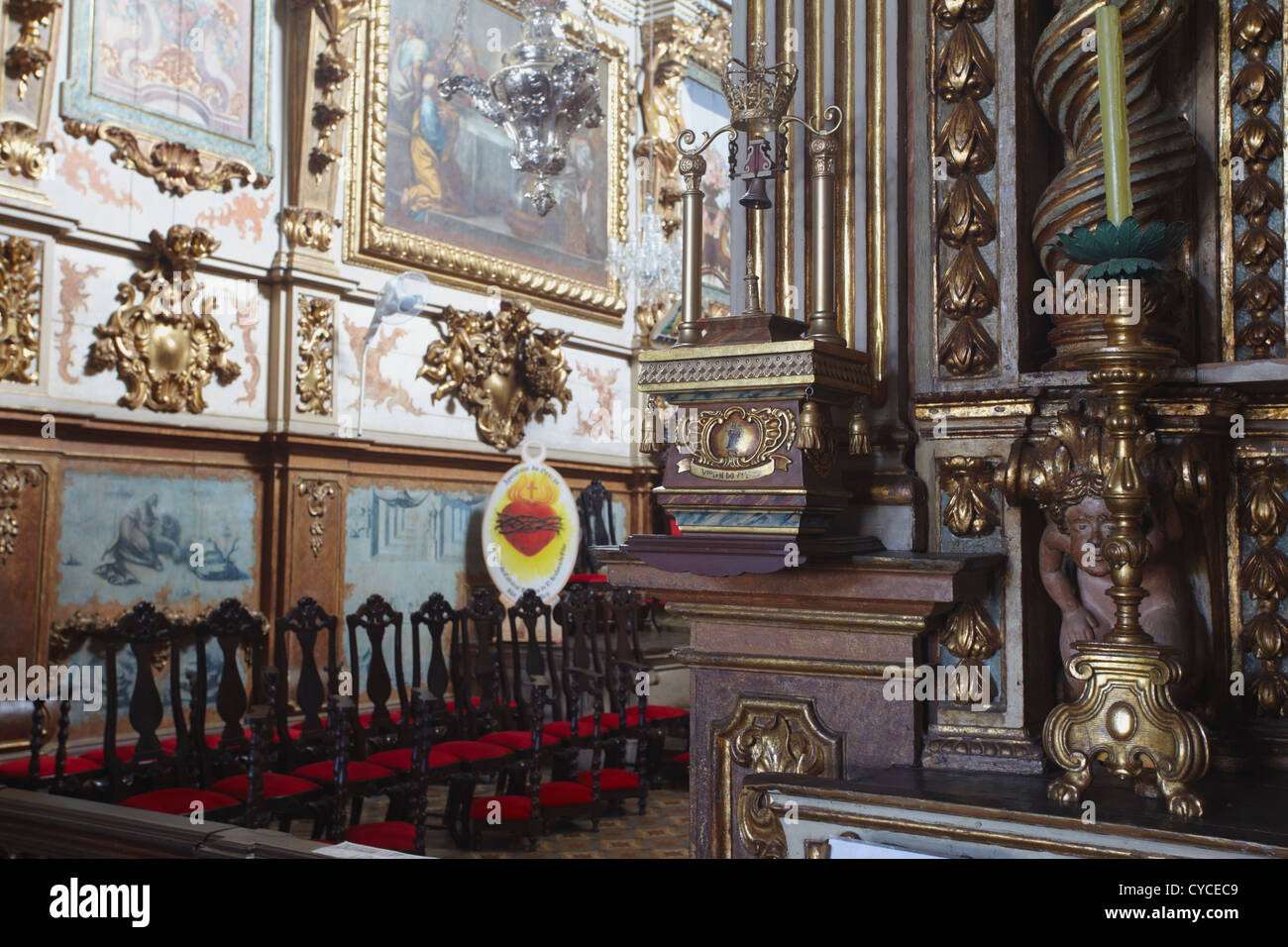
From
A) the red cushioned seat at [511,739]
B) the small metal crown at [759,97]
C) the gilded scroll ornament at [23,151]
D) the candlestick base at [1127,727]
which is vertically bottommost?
the red cushioned seat at [511,739]

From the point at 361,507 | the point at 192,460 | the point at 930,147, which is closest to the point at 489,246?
the point at 361,507

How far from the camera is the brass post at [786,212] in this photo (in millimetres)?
2949

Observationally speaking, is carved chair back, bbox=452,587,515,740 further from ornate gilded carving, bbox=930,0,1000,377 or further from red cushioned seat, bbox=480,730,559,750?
ornate gilded carving, bbox=930,0,1000,377

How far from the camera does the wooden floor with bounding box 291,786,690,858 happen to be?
17.8ft

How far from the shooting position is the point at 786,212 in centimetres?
296

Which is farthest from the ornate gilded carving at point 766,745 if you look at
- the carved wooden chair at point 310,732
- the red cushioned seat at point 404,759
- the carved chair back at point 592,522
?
the carved chair back at point 592,522

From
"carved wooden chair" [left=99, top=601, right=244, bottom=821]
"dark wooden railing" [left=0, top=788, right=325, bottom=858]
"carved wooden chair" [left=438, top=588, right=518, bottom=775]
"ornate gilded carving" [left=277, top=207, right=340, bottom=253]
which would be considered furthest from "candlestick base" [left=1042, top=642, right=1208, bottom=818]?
"ornate gilded carving" [left=277, top=207, right=340, bottom=253]

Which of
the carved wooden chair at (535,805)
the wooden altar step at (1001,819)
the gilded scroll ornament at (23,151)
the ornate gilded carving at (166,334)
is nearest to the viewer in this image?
the wooden altar step at (1001,819)

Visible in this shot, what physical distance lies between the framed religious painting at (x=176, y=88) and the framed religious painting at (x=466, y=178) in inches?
34.7

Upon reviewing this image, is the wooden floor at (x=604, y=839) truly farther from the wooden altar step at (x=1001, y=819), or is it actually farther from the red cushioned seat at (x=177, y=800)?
the wooden altar step at (x=1001, y=819)

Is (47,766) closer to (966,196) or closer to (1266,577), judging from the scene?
(966,196)

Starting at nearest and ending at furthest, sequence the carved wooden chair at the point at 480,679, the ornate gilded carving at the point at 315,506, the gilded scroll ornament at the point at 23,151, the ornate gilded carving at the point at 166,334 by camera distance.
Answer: the gilded scroll ornament at the point at 23,151 → the carved wooden chair at the point at 480,679 → the ornate gilded carving at the point at 166,334 → the ornate gilded carving at the point at 315,506
